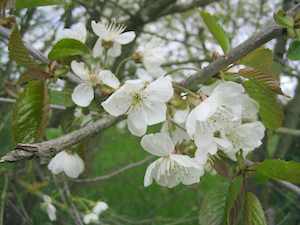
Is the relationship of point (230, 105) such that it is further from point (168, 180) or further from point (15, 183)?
point (15, 183)

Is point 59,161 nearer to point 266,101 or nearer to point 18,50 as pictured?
point 18,50

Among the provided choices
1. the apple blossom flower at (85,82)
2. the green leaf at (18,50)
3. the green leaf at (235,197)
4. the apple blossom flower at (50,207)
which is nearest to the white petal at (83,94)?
the apple blossom flower at (85,82)

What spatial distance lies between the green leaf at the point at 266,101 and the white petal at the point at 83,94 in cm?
31

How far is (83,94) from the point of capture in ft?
3.63

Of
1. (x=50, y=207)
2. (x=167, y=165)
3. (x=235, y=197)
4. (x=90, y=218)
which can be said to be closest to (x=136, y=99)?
(x=167, y=165)

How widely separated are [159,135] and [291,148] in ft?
6.25

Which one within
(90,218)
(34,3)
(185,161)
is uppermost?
(34,3)

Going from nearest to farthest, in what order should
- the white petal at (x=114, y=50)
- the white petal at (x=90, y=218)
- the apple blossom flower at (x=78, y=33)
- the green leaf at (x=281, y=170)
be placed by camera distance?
the green leaf at (x=281, y=170), the apple blossom flower at (x=78, y=33), the white petal at (x=114, y=50), the white petal at (x=90, y=218)

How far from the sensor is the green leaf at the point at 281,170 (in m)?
0.85

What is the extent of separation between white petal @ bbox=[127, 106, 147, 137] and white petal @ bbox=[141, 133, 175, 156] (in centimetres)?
2

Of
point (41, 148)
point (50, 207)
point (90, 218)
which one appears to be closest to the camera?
point (41, 148)

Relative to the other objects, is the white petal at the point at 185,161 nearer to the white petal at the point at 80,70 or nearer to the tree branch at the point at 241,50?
the tree branch at the point at 241,50

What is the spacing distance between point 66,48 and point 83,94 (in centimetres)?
12

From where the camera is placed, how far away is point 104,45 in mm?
1257
